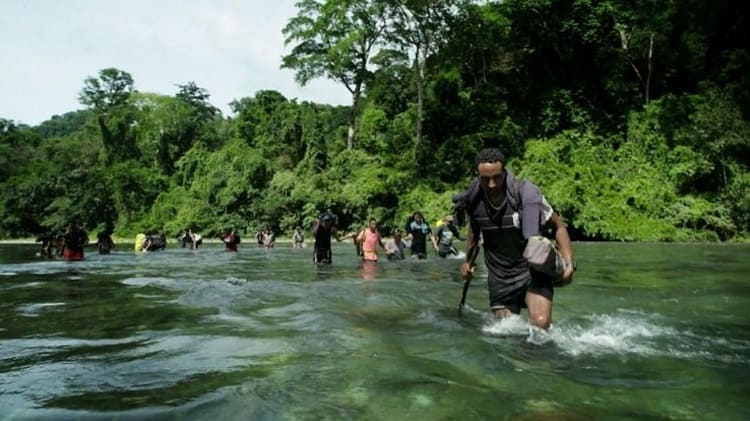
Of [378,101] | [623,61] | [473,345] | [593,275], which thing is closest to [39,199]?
[378,101]

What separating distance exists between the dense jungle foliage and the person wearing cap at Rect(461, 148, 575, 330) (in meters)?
24.7

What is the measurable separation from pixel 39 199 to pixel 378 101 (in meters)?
30.1

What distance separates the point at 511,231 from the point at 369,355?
5.37 feet

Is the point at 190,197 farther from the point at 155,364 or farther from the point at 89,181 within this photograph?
the point at 155,364

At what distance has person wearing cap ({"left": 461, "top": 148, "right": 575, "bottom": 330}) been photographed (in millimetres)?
4875

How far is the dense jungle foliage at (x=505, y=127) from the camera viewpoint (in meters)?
28.8

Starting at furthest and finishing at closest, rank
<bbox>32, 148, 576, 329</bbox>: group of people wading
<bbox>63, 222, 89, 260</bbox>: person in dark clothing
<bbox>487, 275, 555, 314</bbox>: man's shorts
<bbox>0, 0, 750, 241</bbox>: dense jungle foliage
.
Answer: <bbox>0, 0, 750, 241</bbox>: dense jungle foliage → <bbox>63, 222, 89, 260</bbox>: person in dark clothing → <bbox>487, 275, 555, 314</bbox>: man's shorts → <bbox>32, 148, 576, 329</bbox>: group of people wading

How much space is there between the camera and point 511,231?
519 cm

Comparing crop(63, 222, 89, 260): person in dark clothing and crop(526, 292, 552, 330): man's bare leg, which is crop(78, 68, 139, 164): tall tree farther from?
crop(526, 292, 552, 330): man's bare leg

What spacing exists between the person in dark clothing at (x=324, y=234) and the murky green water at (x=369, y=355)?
4.17 metres

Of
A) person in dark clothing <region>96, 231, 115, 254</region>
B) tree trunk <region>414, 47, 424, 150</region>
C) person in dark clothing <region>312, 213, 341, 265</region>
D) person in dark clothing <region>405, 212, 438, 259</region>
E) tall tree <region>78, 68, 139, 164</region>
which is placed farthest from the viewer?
tall tree <region>78, 68, 139, 164</region>

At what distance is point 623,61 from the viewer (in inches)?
1318

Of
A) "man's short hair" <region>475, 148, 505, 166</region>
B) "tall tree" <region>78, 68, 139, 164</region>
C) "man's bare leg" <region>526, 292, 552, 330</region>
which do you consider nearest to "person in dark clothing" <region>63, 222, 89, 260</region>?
"man's short hair" <region>475, 148, 505, 166</region>

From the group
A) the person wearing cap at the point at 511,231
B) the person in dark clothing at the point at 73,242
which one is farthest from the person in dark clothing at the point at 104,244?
the person wearing cap at the point at 511,231
